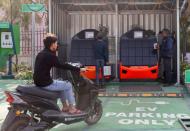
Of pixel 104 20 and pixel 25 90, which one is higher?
pixel 104 20

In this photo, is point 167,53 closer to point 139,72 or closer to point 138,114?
point 139,72

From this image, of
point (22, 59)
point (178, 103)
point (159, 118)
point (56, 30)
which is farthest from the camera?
point (22, 59)

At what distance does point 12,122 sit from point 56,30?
326 inches

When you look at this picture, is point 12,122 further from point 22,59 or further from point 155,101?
point 22,59

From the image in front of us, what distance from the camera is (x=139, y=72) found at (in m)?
14.6

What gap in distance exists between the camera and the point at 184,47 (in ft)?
57.7

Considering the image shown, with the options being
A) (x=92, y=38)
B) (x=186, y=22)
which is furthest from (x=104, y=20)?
(x=186, y=22)

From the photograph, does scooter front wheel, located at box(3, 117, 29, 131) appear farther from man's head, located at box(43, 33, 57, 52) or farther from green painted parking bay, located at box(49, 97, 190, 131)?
green painted parking bay, located at box(49, 97, 190, 131)

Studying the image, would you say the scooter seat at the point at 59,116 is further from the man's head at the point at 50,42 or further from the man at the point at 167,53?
the man at the point at 167,53

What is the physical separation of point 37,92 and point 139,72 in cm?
772

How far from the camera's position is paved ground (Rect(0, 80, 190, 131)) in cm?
854

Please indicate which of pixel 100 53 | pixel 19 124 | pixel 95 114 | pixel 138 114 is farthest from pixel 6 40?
pixel 19 124

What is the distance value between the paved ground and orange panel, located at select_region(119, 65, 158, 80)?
2.20m

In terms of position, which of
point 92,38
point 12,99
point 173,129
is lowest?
point 173,129
